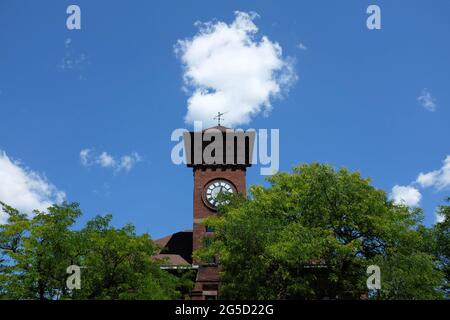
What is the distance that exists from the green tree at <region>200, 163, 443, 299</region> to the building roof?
10.9 metres

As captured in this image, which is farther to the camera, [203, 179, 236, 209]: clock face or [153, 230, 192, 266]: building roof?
[203, 179, 236, 209]: clock face

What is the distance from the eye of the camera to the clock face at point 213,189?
43812 millimetres

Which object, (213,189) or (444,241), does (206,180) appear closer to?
(213,189)

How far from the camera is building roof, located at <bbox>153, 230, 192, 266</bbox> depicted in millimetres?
42781

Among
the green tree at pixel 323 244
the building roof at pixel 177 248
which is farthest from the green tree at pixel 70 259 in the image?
the building roof at pixel 177 248

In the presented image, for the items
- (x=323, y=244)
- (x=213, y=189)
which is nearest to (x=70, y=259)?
(x=323, y=244)

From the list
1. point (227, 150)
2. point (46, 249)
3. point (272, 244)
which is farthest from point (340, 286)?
point (227, 150)

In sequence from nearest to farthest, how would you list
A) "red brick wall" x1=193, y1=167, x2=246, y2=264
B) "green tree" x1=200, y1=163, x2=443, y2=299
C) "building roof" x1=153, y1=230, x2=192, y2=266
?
"green tree" x1=200, y1=163, x2=443, y2=299 < "building roof" x1=153, y1=230, x2=192, y2=266 < "red brick wall" x1=193, y1=167, x2=246, y2=264

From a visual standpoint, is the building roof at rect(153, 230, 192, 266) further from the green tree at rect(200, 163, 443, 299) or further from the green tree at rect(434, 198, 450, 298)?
the green tree at rect(434, 198, 450, 298)

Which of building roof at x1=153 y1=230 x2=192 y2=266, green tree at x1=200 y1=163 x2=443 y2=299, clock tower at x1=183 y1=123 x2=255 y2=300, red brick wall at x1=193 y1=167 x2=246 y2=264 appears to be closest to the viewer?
green tree at x1=200 y1=163 x2=443 y2=299

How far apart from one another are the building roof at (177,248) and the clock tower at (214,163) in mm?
1470

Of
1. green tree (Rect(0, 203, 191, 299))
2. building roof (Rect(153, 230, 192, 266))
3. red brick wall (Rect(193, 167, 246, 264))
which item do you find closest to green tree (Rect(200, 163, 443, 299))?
green tree (Rect(0, 203, 191, 299))

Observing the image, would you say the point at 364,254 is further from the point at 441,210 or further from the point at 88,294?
the point at 441,210
